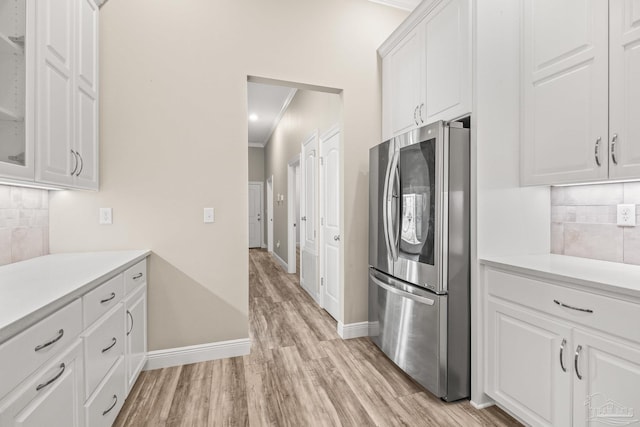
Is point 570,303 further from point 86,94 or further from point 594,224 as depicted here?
point 86,94

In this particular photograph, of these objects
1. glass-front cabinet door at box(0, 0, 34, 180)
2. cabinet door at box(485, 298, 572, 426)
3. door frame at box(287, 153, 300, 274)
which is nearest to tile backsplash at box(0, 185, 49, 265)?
glass-front cabinet door at box(0, 0, 34, 180)

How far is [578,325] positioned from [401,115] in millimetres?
1862

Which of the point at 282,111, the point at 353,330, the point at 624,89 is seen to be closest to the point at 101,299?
the point at 353,330

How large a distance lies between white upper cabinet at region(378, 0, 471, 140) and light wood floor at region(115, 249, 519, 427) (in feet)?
6.02

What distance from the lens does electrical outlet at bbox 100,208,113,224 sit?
2199mm

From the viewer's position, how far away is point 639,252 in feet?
5.41

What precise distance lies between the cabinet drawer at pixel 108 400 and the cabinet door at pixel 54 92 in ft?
3.47

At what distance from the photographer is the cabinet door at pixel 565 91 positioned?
1.55 m

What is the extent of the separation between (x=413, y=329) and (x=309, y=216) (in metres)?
2.59

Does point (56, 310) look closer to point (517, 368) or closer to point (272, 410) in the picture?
point (272, 410)

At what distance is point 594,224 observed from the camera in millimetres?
1848

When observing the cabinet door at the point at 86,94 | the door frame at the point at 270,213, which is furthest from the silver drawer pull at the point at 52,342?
the door frame at the point at 270,213

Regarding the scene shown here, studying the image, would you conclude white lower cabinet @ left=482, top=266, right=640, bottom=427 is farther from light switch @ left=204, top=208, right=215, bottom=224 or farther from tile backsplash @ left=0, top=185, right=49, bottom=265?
tile backsplash @ left=0, top=185, right=49, bottom=265

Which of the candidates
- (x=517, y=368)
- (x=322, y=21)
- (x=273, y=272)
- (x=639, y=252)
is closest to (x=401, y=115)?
(x=322, y=21)
